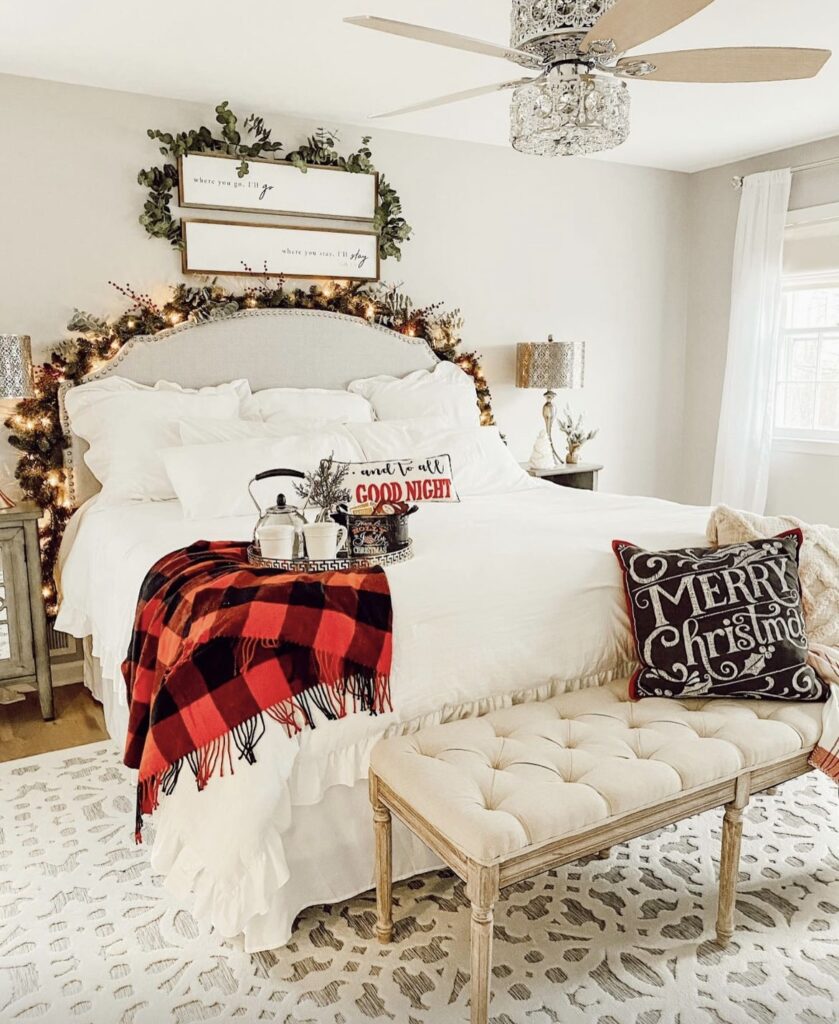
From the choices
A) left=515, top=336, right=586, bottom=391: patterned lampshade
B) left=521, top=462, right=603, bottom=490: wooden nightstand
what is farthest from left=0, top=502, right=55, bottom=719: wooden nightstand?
left=515, top=336, right=586, bottom=391: patterned lampshade

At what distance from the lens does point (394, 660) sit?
197cm

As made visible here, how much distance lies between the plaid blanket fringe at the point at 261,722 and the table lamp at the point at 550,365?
116 inches

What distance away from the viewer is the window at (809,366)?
4.78m

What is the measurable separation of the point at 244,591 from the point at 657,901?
4.23 feet

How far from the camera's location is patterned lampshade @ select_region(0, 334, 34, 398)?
3080mm

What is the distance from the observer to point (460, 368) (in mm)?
4453

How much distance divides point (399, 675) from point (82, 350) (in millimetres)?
2357

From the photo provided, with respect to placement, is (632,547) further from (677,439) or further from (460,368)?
(677,439)

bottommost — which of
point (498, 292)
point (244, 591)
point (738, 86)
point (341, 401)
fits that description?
point (244, 591)

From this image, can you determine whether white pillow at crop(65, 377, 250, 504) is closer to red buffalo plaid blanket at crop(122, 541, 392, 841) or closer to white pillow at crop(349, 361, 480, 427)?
white pillow at crop(349, 361, 480, 427)

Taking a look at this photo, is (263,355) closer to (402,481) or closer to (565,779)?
(402,481)

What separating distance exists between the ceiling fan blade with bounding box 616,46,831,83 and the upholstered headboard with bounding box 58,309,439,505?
82.4 inches

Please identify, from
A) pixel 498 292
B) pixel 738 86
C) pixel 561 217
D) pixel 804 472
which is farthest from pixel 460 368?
pixel 804 472

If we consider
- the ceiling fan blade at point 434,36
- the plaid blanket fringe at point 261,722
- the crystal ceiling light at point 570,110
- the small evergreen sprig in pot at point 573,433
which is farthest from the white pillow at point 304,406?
the plaid blanket fringe at point 261,722
